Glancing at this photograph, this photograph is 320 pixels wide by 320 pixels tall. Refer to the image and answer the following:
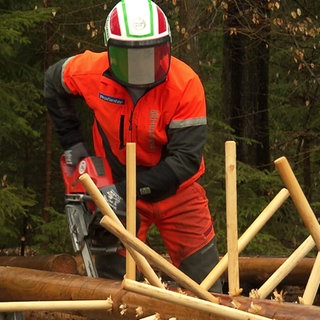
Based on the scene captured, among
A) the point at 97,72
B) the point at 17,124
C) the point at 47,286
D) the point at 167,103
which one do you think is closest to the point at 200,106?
the point at 167,103

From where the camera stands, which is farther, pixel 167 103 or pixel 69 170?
pixel 69 170

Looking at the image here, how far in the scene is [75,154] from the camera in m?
6.13

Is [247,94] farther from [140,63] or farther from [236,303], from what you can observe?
[236,303]

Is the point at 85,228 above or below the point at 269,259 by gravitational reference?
above

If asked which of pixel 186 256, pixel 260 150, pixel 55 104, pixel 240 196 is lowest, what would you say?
pixel 260 150

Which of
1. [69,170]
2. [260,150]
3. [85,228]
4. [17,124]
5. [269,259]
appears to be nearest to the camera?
[85,228]

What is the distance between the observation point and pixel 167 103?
5699 mm

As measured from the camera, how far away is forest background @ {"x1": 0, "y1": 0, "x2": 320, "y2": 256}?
9477mm

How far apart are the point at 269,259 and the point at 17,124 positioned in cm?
304

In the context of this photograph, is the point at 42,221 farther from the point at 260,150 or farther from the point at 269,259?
the point at 260,150

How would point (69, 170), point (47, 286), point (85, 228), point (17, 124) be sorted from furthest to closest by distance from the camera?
point (17, 124) → point (69, 170) → point (85, 228) → point (47, 286)

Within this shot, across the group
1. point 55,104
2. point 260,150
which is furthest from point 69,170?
point 260,150

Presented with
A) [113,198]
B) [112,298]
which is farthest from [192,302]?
[113,198]

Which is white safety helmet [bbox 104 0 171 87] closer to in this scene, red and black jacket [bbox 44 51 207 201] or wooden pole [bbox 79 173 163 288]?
red and black jacket [bbox 44 51 207 201]
